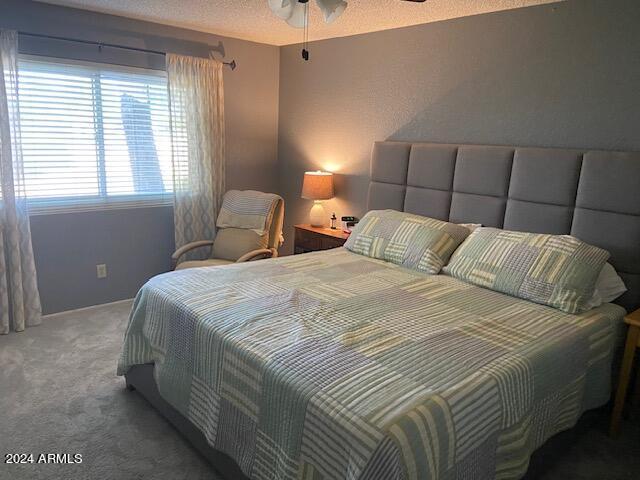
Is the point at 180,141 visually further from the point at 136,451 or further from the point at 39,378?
the point at 136,451

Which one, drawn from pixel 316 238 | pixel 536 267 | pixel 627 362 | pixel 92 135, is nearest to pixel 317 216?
pixel 316 238

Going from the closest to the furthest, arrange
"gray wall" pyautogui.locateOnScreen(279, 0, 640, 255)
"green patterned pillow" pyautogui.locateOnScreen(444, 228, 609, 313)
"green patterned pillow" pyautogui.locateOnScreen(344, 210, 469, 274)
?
"green patterned pillow" pyautogui.locateOnScreen(444, 228, 609, 313) < "gray wall" pyautogui.locateOnScreen(279, 0, 640, 255) < "green patterned pillow" pyautogui.locateOnScreen(344, 210, 469, 274)

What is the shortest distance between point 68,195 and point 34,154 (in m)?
0.39

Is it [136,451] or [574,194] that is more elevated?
[574,194]

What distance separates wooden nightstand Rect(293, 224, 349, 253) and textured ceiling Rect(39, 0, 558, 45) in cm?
169

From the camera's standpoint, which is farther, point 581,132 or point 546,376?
point 581,132

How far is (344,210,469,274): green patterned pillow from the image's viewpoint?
117 inches

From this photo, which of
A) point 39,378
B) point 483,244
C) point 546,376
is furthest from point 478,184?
point 39,378

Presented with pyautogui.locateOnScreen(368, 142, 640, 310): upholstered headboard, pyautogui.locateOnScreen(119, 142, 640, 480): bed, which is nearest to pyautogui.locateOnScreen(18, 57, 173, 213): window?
pyautogui.locateOnScreen(119, 142, 640, 480): bed

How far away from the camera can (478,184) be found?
3172mm

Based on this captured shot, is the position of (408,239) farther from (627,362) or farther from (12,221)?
(12,221)

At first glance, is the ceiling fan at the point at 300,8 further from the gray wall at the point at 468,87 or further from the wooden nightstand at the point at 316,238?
the wooden nightstand at the point at 316,238

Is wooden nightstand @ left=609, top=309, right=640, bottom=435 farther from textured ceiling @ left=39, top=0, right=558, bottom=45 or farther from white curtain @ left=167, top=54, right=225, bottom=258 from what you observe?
white curtain @ left=167, top=54, right=225, bottom=258

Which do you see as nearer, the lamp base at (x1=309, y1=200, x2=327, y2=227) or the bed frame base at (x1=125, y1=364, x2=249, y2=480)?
the bed frame base at (x1=125, y1=364, x2=249, y2=480)
